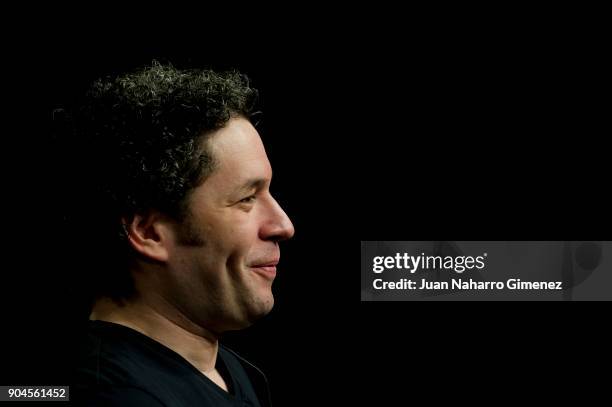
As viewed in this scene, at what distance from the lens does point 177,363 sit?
166 cm

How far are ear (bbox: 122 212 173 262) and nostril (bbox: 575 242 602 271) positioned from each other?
5.66 feet

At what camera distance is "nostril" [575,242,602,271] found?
284cm

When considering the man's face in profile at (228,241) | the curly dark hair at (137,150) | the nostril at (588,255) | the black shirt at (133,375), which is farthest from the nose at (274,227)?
the nostril at (588,255)

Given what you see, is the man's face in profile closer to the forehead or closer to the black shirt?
the forehead

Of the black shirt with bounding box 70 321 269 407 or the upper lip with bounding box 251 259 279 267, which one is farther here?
the upper lip with bounding box 251 259 279 267

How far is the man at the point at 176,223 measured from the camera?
5.41 ft

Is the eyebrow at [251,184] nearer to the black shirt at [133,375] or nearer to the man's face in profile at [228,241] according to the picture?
the man's face in profile at [228,241]

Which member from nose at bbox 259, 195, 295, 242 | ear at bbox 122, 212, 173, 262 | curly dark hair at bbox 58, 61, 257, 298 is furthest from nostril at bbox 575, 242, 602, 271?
ear at bbox 122, 212, 173, 262

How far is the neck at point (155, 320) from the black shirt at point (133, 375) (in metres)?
0.03

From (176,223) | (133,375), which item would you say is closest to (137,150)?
(176,223)

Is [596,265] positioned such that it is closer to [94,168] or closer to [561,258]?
[561,258]

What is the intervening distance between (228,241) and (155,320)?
229mm

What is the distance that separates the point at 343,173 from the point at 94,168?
127 cm

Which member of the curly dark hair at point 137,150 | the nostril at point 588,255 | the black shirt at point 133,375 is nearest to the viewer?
the black shirt at point 133,375
